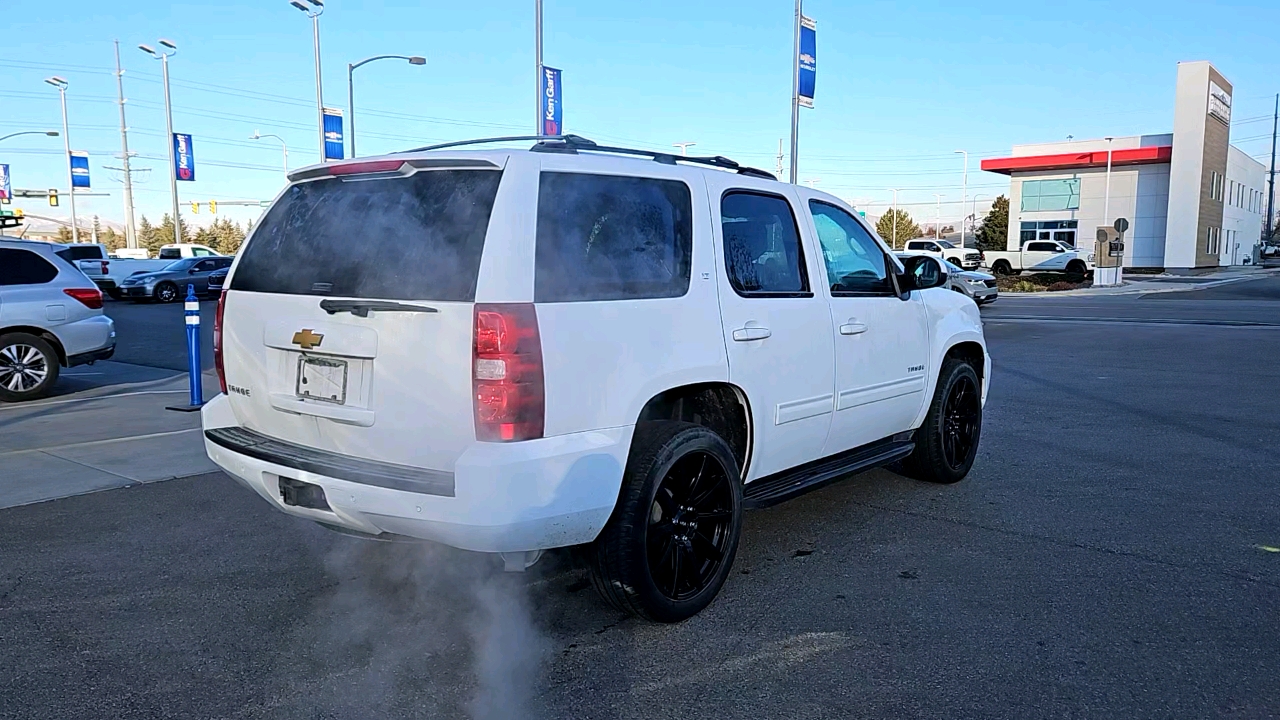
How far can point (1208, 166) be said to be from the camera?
5659 centimetres

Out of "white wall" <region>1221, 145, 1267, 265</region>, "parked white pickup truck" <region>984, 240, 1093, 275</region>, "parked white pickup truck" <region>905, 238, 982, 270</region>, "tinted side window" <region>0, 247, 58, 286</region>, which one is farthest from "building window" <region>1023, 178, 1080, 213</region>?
"tinted side window" <region>0, 247, 58, 286</region>

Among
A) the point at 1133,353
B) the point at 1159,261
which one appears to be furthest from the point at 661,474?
the point at 1159,261

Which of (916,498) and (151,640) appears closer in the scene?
(151,640)

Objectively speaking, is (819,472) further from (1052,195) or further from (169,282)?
(1052,195)

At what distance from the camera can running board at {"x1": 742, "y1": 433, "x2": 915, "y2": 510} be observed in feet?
15.0

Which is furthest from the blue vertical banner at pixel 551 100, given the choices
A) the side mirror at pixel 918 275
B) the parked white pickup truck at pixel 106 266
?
the side mirror at pixel 918 275

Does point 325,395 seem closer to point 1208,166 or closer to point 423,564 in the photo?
point 423,564

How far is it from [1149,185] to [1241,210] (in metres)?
19.1

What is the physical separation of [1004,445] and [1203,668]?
13.8 feet

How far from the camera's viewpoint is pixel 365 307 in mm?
3646

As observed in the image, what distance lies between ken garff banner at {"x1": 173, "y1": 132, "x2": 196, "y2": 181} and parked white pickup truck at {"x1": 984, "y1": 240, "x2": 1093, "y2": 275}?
37519mm

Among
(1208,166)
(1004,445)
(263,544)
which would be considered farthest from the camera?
(1208,166)

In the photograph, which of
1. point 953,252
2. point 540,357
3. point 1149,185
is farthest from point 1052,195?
point 540,357

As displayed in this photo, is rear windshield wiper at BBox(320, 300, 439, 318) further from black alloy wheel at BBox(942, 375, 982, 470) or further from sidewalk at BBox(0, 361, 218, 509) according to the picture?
black alloy wheel at BBox(942, 375, 982, 470)
